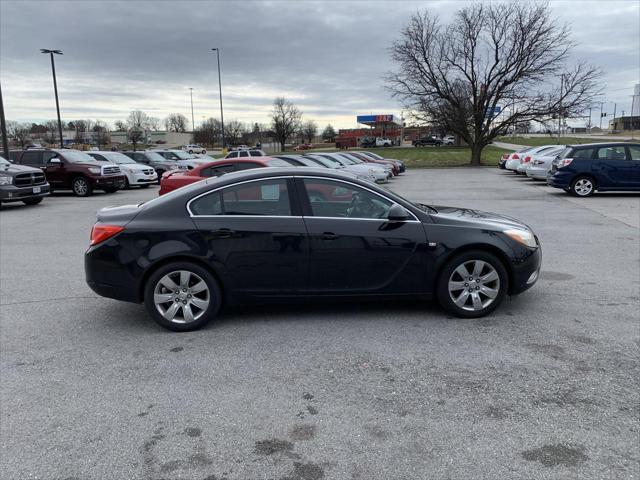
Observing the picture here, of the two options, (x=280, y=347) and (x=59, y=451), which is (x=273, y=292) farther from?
(x=59, y=451)

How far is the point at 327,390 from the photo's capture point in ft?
11.8

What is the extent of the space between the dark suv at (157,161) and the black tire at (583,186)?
58.7 ft

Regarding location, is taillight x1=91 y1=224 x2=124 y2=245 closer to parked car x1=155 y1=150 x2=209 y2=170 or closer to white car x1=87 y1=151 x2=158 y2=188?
white car x1=87 y1=151 x2=158 y2=188

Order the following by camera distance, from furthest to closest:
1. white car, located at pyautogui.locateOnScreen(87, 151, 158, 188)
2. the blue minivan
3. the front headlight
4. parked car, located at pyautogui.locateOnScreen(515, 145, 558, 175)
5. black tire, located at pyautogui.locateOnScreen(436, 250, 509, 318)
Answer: parked car, located at pyautogui.locateOnScreen(515, 145, 558, 175) → white car, located at pyautogui.locateOnScreen(87, 151, 158, 188) → the blue minivan → the front headlight → black tire, located at pyautogui.locateOnScreen(436, 250, 509, 318)

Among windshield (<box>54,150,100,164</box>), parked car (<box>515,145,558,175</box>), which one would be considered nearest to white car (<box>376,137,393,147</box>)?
parked car (<box>515,145,558,175</box>)

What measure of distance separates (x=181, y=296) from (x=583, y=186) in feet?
47.7

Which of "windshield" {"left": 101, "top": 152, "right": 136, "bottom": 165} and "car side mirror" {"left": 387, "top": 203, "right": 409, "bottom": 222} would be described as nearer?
"car side mirror" {"left": 387, "top": 203, "right": 409, "bottom": 222}

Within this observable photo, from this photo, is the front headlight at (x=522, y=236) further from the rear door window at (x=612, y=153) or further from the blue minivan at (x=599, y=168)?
the rear door window at (x=612, y=153)

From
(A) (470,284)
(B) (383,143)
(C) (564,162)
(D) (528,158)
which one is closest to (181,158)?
(D) (528,158)

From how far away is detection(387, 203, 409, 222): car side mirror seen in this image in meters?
4.72

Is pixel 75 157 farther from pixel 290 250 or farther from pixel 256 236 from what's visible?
pixel 290 250

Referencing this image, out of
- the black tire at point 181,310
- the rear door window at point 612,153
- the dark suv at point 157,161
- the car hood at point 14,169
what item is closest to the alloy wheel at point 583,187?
the rear door window at point 612,153

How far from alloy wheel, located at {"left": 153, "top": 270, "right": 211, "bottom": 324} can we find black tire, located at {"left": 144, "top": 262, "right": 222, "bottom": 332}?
2cm

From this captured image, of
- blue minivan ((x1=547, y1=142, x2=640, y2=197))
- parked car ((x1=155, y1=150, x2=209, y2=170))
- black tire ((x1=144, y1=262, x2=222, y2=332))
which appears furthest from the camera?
parked car ((x1=155, y1=150, x2=209, y2=170))
